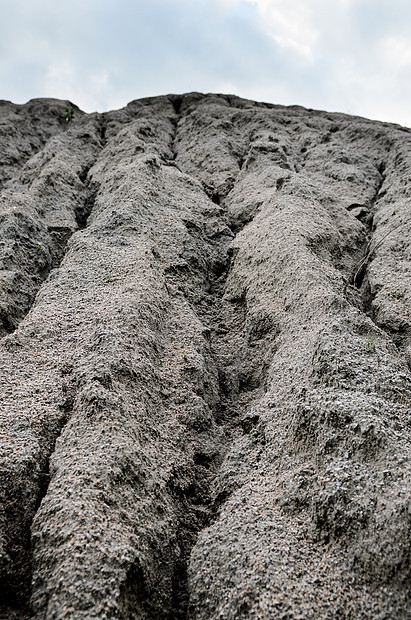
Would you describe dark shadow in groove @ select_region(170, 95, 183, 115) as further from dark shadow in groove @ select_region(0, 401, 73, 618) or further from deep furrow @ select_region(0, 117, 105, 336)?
dark shadow in groove @ select_region(0, 401, 73, 618)

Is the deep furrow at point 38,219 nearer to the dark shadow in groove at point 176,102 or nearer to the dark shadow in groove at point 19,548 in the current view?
the dark shadow in groove at point 19,548

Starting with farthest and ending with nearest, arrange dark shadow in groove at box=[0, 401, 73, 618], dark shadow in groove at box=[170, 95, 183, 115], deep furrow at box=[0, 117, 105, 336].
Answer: dark shadow in groove at box=[170, 95, 183, 115]
deep furrow at box=[0, 117, 105, 336]
dark shadow in groove at box=[0, 401, 73, 618]

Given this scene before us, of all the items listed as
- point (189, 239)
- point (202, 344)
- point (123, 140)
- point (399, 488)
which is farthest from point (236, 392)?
point (123, 140)

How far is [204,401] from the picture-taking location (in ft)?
22.6

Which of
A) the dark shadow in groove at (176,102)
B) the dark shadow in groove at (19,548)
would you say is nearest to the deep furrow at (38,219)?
the dark shadow in groove at (19,548)

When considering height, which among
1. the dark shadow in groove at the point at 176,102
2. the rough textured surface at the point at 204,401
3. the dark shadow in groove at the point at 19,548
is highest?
the dark shadow in groove at the point at 176,102

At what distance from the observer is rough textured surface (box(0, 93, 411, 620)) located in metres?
4.42

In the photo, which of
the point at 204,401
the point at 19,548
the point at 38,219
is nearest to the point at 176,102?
the point at 38,219

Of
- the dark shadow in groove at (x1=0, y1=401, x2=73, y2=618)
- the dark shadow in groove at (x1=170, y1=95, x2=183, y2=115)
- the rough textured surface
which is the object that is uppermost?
the dark shadow in groove at (x1=170, y1=95, x2=183, y2=115)

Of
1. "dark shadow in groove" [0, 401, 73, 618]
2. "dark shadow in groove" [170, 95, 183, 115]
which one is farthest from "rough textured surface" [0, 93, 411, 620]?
"dark shadow in groove" [170, 95, 183, 115]

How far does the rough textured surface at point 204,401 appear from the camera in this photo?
4.42 m

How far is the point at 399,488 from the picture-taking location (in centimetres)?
451

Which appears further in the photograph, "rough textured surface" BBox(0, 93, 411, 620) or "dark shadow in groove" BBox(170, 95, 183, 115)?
"dark shadow in groove" BBox(170, 95, 183, 115)

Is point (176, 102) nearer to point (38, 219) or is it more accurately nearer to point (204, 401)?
point (38, 219)
